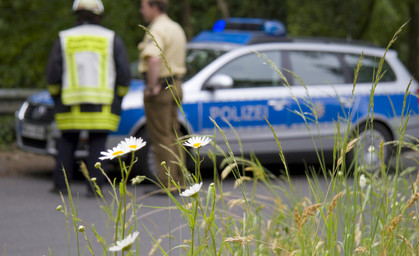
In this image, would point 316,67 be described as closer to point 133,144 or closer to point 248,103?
point 248,103

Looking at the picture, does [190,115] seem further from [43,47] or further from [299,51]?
[43,47]

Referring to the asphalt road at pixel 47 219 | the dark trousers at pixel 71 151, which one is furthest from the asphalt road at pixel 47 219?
the dark trousers at pixel 71 151

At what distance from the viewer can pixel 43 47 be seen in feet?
49.4

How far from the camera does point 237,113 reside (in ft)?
29.1

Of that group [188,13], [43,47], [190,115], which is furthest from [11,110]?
[190,115]

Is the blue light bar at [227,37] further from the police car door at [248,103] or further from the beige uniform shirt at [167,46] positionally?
the beige uniform shirt at [167,46]

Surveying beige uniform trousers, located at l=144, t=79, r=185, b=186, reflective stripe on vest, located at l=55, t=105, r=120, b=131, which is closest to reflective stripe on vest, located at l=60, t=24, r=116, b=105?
reflective stripe on vest, located at l=55, t=105, r=120, b=131

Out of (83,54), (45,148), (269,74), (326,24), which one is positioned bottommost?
(326,24)

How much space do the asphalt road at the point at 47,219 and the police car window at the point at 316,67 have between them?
3.93ft

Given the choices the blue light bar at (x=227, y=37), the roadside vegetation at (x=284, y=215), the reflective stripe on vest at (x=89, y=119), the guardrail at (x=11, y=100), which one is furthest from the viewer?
the guardrail at (x=11, y=100)

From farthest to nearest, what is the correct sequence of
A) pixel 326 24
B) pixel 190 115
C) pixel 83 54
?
pixel 326 24 → pixel 190 115 → pixel 83 54

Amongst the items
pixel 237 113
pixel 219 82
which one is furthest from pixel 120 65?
pixel 237 113

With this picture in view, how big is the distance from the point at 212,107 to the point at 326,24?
15918 mm

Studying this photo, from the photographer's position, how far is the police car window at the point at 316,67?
376 inches
